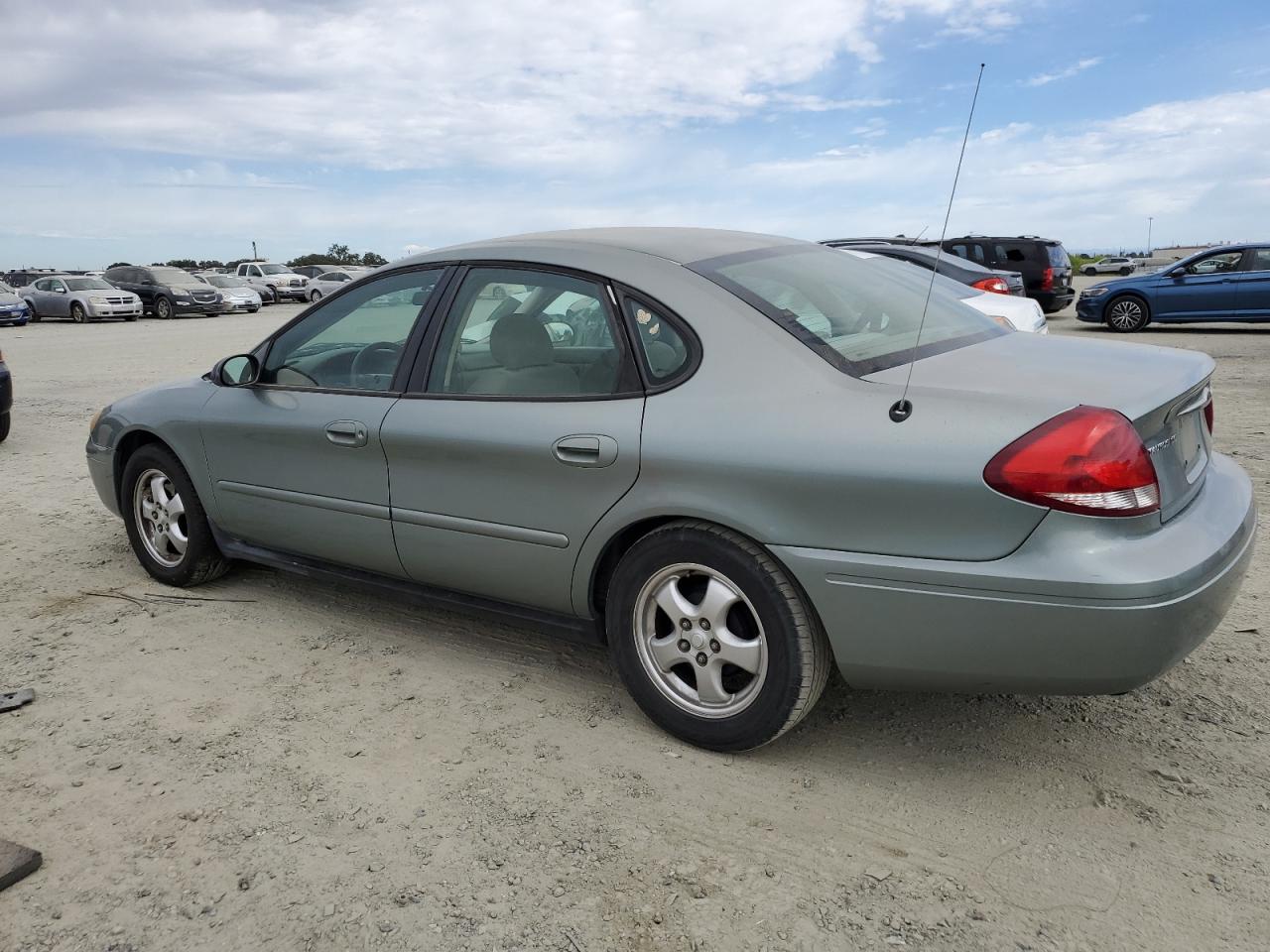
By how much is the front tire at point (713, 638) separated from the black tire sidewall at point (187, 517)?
7.41 feet

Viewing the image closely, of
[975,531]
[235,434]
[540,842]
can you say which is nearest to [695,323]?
[975,531]

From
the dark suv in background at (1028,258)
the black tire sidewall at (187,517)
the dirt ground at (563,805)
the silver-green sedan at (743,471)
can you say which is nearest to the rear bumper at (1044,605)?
the silver-green sedan at (743,471)

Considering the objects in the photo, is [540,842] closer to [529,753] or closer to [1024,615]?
[529,753]

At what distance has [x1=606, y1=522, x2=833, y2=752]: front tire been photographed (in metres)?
2.80

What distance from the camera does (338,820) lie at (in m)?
2.77

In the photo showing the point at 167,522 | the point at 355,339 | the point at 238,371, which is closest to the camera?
the point at 355,339

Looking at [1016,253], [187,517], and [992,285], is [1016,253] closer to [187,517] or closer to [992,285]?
[992,285]

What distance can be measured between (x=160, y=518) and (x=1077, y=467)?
3896 millimetres

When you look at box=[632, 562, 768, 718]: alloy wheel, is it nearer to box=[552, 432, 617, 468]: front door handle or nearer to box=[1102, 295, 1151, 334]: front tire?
box=[552, 432, 617, 468]: front door handle

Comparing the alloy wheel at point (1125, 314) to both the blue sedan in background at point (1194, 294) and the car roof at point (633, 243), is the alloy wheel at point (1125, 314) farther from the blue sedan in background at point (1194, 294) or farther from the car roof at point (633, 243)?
the car roof at point (633, 243)

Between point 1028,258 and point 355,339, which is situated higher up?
point 355,339

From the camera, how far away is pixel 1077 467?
7.95 ft

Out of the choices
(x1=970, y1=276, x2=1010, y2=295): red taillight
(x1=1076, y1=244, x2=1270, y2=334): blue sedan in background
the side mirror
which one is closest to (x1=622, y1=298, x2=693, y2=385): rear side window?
the side mirror

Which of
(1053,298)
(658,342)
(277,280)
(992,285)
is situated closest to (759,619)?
(658,342)
